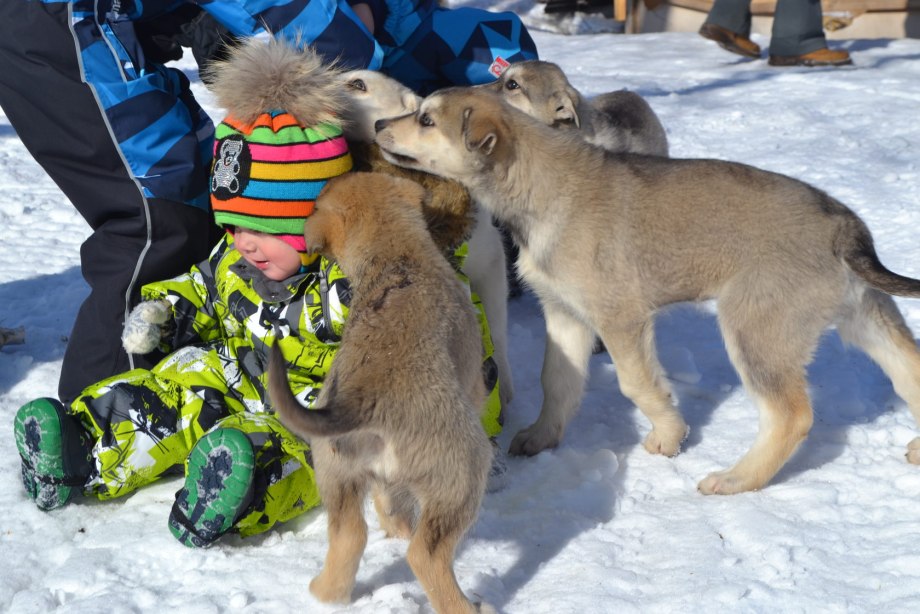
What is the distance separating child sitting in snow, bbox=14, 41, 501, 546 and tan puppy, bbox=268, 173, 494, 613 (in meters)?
0.42

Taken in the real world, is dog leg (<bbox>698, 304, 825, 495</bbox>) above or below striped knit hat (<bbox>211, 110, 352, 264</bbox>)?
below

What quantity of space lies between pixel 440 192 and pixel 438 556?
1.37 m

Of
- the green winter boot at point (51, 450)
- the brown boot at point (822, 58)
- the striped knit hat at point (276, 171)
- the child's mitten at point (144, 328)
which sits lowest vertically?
the brown boot at point (822, 58)

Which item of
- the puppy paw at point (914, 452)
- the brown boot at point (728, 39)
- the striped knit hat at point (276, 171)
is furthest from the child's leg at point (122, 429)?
→ the brown boot at point (728, 39)

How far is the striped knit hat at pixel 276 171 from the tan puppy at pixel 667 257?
0.84 ft

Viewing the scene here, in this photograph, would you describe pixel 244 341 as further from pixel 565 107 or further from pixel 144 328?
pixel 565 107

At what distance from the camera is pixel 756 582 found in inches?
104

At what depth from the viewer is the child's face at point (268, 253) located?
324cm

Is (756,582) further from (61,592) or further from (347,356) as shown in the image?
(61,592)

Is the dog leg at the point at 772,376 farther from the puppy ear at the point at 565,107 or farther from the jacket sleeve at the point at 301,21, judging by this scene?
the jacket sleeve at the point at 301,21

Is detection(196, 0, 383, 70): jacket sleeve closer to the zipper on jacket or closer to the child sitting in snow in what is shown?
the child sitting in snow

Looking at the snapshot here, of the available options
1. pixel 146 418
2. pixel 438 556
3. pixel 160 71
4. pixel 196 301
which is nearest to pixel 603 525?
pixel 438 556

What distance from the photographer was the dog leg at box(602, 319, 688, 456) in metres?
3.30

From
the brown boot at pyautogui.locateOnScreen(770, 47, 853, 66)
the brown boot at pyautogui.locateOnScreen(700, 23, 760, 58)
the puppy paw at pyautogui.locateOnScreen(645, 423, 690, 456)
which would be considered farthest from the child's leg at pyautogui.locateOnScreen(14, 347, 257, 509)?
the brown boot at pyautogui.locateOnScreen(770, 47, 853, 66)
